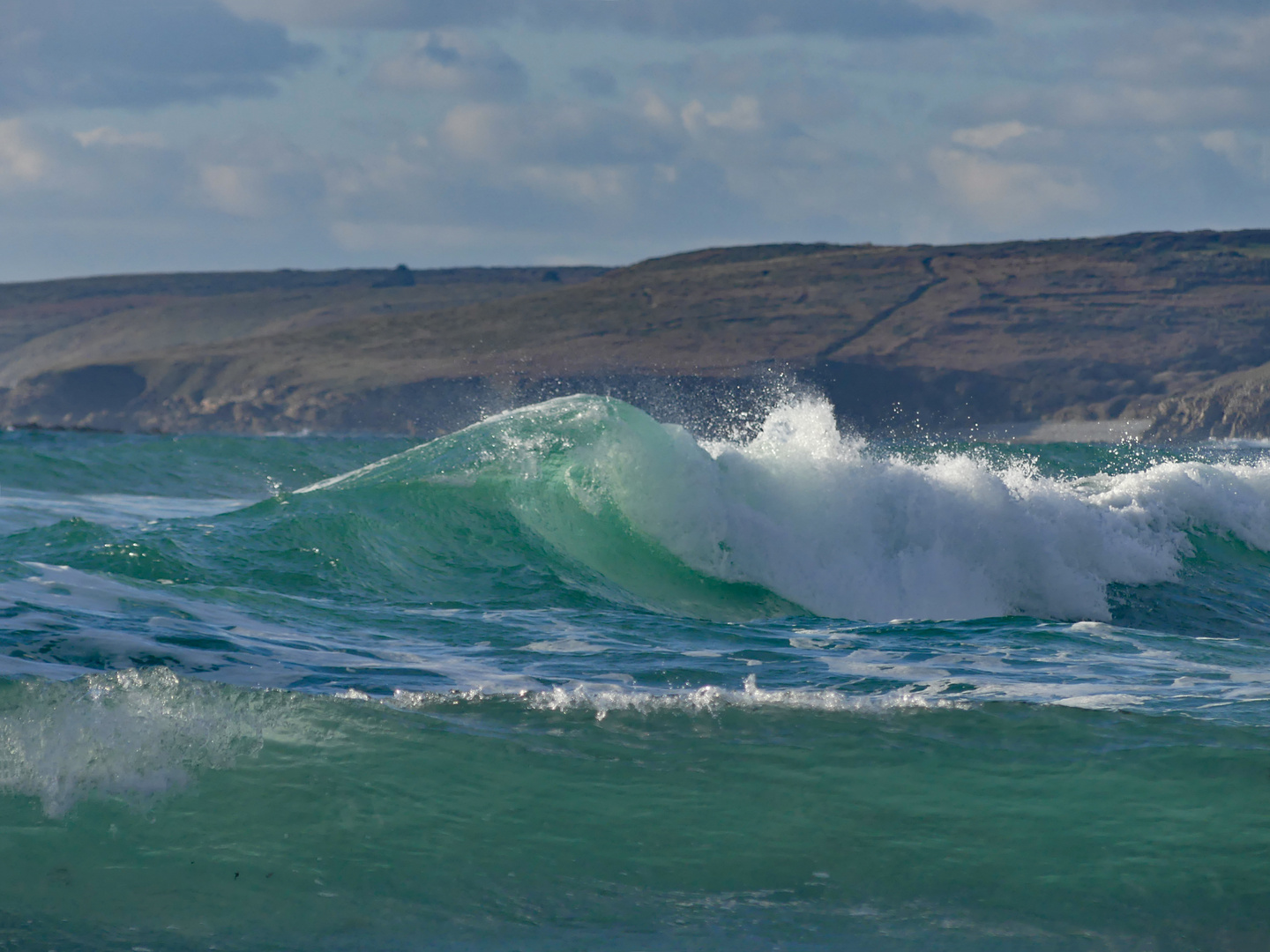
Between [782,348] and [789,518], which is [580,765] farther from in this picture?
[782,348]

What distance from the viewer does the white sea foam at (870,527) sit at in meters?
11.3

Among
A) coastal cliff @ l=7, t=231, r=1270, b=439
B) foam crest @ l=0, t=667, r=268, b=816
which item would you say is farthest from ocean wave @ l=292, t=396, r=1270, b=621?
coastal cliff @ l=7, t=231, r=1270, b=439

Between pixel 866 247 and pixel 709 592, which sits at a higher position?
pixel 866 247

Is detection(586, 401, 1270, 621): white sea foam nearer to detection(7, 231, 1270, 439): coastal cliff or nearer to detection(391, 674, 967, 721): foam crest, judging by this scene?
detection(391, 674, 967, 721): foam crest

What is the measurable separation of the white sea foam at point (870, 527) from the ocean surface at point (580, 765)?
0.39 m

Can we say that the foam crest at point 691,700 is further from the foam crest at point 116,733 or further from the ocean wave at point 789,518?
the ocean wave at point 789,518

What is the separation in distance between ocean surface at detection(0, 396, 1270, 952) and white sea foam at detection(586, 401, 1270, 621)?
39 cm

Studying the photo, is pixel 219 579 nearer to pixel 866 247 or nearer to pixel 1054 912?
pixel 1054 912

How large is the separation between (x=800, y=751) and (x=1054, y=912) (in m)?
1.35

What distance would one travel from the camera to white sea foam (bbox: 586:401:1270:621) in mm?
11336

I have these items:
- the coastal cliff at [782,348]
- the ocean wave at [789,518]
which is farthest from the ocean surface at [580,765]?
the coastal cliff at [782,348]

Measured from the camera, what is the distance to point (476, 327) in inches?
4437

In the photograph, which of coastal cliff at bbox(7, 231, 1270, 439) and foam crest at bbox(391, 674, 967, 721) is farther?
coastal cliff at bbox(7, 231, 1270, 439)

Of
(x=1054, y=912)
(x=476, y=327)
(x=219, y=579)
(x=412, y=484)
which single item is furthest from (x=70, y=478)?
(x=476, y=327)
